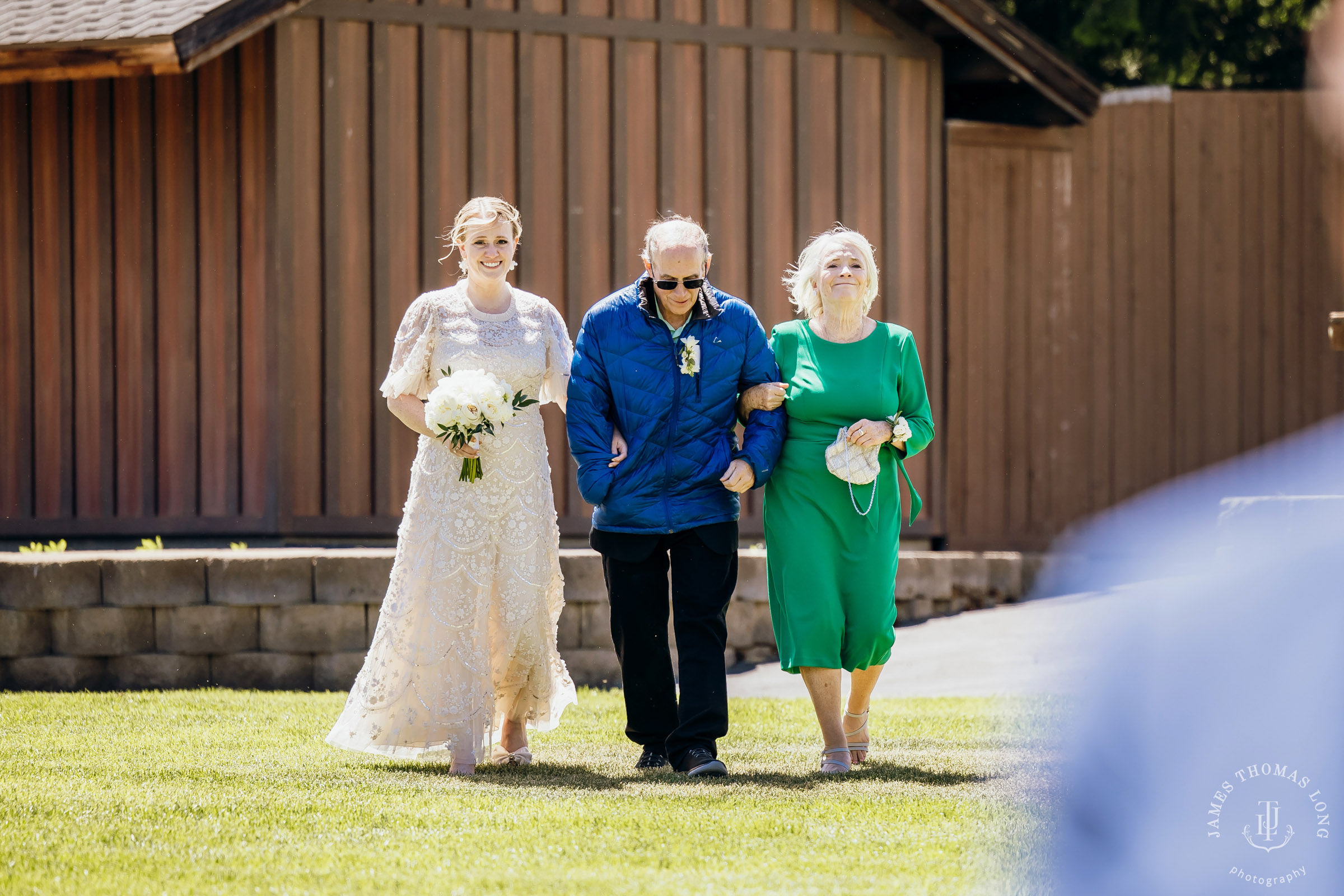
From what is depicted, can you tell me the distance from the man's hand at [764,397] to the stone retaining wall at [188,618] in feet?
9.54

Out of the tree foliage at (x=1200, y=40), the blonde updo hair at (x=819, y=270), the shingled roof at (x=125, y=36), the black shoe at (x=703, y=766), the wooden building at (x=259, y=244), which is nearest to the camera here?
the black shoe at (x=703, y=766)

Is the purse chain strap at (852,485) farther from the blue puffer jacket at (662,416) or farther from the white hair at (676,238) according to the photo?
the white hair at (676,238)

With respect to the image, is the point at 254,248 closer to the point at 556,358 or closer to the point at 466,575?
the point at 556,358

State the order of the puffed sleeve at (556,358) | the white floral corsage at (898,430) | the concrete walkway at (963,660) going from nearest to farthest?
the white floral corsage at (898,430) < the puffed sleeve at (556,358) < the concrete walkway at (963,660)

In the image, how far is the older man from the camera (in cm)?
534

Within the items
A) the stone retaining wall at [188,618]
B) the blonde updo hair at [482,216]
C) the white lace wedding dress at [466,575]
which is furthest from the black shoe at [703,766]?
the stone retaining wall at [188,618]

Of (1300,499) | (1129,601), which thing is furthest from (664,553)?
(1129,601)

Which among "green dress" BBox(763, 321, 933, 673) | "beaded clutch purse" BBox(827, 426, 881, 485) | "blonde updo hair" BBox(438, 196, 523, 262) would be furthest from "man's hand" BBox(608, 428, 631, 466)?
"blonde updo hair" BBox(438, 196, 523, 262)

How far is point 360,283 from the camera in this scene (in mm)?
10508

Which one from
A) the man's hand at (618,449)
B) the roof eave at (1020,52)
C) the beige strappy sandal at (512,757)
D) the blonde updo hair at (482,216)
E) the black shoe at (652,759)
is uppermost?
the roof eave at (1020,52)

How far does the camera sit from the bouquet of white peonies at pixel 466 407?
521 cm

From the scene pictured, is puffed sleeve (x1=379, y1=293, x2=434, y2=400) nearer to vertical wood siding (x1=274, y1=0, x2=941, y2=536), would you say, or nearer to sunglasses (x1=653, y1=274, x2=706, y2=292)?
sunglasses (x1=653, y1=274, x2=706, y2=292)

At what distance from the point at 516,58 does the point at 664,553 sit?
20.2 feet

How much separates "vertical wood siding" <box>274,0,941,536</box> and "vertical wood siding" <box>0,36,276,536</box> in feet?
0.96
